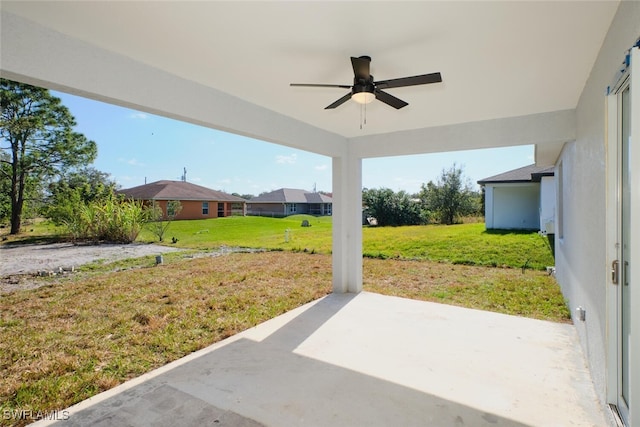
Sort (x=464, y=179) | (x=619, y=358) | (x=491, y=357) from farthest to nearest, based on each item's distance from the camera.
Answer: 1. (x=464, y=179)
2. (x=491, y=357)
3. (x=619, y=358)

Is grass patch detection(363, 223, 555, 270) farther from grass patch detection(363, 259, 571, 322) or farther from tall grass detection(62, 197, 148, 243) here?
tall grass detection(62, 197, 148, 243)

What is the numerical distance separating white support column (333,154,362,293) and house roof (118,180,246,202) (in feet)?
7.82

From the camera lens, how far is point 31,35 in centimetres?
193

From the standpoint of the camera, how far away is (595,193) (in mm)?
2436

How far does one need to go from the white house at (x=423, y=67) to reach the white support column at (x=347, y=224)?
1.83 metres

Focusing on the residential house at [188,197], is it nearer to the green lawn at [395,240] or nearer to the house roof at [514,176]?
the green lawn at [395,240]

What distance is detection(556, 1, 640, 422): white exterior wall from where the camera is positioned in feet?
5.89

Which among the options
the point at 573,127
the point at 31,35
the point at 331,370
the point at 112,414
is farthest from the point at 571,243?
the point at 31,35

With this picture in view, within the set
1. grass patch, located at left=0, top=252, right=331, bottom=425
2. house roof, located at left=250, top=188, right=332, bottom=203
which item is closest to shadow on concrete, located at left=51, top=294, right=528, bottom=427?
grass patch, located at left=0, top=252, right=331, bottom=425

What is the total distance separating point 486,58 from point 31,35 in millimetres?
3032

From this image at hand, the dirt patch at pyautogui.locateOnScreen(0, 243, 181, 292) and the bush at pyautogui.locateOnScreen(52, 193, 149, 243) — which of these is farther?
the bush at pyautogui.locateOnScreen(52, 193, 149, 243)

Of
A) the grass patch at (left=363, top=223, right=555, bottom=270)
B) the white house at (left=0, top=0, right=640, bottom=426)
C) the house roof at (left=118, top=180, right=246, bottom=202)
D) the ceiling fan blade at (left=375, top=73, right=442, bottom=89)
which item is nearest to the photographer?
the white house at (left=0, top=0, right=640, bottom=426)

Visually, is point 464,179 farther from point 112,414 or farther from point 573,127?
point 112,414

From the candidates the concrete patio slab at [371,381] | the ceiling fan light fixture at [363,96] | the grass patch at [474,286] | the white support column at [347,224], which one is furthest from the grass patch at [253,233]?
the ceiling fan light fixture at [363,96]
